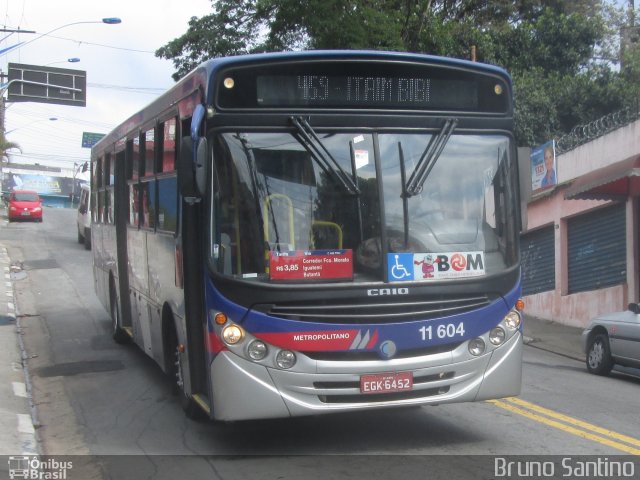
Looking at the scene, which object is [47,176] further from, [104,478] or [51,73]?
[104,478]

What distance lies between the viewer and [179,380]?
8336 mm

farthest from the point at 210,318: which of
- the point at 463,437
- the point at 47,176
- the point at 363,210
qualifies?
the point at 47,176

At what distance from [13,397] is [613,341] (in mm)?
8729

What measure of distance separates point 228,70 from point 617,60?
96.5ft


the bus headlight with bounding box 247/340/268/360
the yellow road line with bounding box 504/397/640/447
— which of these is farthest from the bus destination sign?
the yellow road line with bounding box 504/397/640/447

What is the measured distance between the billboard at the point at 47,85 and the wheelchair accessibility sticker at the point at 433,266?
37161 millimetres

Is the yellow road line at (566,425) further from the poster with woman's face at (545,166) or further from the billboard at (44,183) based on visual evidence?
the billboard at (44,183)

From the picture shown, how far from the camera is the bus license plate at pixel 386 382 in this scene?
661cm

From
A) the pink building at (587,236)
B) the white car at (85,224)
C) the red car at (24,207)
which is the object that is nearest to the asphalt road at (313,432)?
the pink building at (587,236)

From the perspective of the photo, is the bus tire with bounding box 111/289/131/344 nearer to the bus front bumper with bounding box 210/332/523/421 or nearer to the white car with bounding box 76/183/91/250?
the bus front bumper with bounding box 210/332/523/421

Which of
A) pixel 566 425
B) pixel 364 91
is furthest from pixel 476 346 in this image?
pixel 364 91

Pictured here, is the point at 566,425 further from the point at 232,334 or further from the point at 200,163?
the point at 200,163

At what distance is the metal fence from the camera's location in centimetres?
1926

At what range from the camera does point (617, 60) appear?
3272 cm
